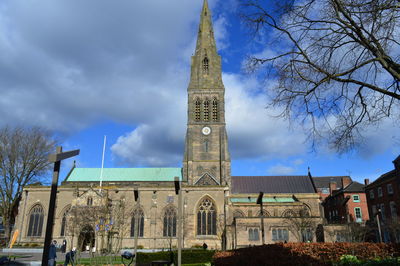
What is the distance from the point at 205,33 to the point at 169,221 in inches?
1342

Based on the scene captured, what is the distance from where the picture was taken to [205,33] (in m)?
56.7

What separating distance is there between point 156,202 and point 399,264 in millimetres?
38708

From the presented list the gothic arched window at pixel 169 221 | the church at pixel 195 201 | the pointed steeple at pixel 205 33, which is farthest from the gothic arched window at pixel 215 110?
the gothic arched window at pixel 169 221

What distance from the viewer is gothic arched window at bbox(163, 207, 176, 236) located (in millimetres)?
44000

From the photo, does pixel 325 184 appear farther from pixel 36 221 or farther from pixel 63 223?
pixel 36 221

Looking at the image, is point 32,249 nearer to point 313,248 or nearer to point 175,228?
point 175,228

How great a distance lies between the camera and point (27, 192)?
45938mm

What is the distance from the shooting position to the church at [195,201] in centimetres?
3941

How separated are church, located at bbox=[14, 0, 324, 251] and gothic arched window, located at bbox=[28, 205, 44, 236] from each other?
0.14 meters

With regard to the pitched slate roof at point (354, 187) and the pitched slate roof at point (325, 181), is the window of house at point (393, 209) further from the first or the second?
the pitched slate roof at point (325, 181)

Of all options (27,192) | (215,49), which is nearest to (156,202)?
(27,192)

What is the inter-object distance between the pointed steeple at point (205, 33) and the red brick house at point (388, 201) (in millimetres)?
34160

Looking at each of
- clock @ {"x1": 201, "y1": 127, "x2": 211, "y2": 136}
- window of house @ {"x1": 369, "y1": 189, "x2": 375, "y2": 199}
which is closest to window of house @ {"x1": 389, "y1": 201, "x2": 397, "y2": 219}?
window of house @ {"x1": 369, "y1": 189, "x2": 375, "y2": 199}

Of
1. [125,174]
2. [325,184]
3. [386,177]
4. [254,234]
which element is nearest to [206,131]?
[125,174]
